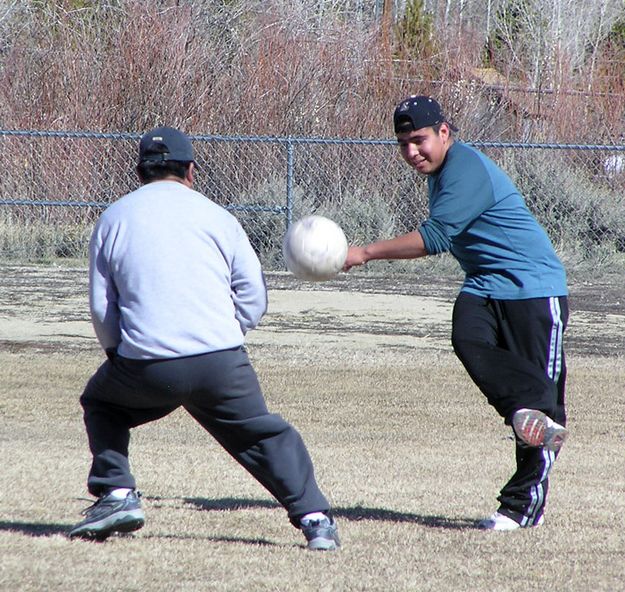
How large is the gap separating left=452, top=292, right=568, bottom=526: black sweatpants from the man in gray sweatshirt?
3.11 feet

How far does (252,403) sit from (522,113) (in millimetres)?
19209

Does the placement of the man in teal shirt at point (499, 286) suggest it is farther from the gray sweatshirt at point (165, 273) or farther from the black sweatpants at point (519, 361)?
the gray sweatshirt at point (165, 273)

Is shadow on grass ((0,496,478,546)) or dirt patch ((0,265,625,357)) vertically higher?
shadow on grass ((0,496,478,546))

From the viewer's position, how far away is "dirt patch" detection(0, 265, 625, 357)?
11780mm

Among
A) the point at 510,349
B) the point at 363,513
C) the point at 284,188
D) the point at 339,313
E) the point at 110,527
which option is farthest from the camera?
the point at 284,188

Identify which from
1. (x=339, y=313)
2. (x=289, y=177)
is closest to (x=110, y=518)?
(x=339, y=313)

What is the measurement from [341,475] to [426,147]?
7.00ft

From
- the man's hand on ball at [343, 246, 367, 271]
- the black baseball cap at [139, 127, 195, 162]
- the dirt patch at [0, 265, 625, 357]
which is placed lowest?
the dirt patch at [0, 265, 625, 357]

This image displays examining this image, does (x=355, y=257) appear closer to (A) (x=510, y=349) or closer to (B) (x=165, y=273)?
(A) (x=510, y=349)

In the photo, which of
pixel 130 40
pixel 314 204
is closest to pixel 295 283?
pixel 314 204

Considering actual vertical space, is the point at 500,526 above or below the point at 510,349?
below

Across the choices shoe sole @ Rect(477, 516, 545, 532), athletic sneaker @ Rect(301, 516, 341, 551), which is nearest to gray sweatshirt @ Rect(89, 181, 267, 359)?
athletic sneaker @ Rect(301, 516, 341, 551)

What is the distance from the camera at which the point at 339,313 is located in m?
13.7

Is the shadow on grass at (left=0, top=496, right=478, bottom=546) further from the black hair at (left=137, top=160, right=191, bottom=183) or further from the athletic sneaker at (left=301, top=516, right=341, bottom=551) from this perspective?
the black hair at (left=137, top=160, right=191, bottom=183)
